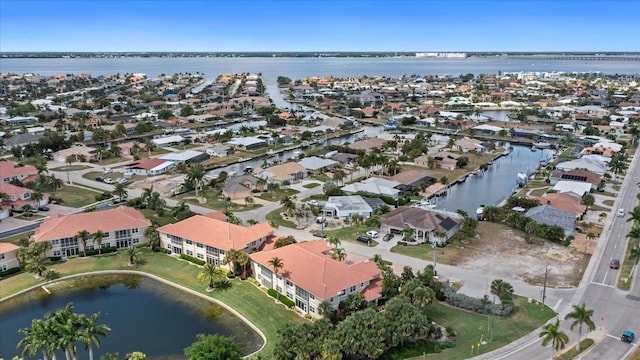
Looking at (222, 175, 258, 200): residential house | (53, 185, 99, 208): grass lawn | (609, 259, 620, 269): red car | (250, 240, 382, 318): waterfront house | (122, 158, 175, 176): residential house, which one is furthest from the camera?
(122, 158, 175, 176): residential house

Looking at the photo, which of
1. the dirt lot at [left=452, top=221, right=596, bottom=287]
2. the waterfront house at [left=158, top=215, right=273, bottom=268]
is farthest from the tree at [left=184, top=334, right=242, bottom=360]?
the dirt lot at [left=452, top=221, right=596, bottom=287]

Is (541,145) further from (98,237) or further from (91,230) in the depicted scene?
(91,230)

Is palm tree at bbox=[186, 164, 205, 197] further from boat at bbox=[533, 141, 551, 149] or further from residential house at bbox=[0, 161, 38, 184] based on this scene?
boat at bbox=[533, 141, 551, 149]

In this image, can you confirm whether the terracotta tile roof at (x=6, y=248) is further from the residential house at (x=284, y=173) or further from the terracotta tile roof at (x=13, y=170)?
the residential house at (x=284, y=173)

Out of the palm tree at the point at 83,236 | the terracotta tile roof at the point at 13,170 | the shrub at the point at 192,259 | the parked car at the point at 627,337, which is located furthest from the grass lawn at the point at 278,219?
the terracotta tile roof at the point at 13,170

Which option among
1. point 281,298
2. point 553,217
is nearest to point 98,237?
point 281,298

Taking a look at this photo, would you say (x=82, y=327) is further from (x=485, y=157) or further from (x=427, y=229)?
(x=485, y=157)
